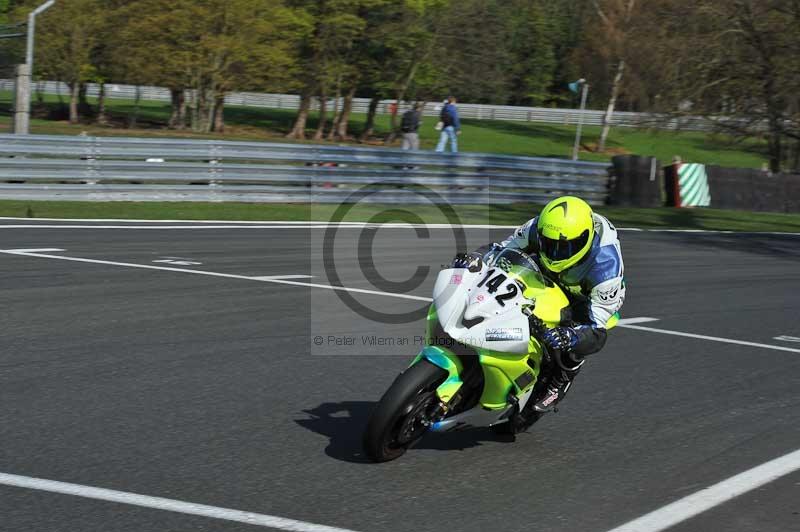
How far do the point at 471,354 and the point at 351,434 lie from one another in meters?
1.08

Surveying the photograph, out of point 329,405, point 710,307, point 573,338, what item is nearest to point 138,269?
point 329,405

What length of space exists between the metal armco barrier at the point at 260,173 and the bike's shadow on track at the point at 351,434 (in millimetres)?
12725

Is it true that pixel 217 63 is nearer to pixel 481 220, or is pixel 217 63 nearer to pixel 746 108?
pixel 746 108

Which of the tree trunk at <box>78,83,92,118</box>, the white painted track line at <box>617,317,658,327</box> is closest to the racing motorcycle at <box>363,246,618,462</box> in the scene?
the white painted track line at <box>617,317,658,327</box>

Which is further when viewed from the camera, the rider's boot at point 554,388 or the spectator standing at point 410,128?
the spectator standing at point 410,128

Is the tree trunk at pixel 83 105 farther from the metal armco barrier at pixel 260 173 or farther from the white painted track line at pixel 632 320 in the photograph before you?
the white painted track line at pixel 632 320

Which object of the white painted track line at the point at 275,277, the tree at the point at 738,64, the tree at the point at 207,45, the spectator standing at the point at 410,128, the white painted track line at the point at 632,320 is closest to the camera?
the white painted track line at the point at 632,320

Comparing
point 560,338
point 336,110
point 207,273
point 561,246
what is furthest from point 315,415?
point 336,110

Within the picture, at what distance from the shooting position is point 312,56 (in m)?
50.8

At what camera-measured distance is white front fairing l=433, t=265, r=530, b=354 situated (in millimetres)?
5242

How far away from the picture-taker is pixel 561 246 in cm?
552

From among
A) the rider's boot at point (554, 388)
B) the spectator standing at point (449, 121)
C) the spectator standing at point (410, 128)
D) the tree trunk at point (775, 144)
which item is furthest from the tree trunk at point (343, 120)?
the rider's boot at point (554, 388)

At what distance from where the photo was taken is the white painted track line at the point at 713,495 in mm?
4785

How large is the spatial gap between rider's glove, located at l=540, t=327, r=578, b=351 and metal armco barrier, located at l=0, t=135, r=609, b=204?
14168 millimetres
